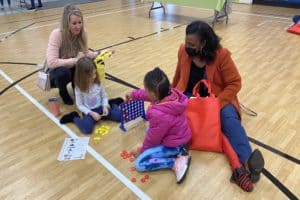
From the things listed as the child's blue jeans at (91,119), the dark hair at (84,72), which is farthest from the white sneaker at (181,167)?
the dark hair at (84,72)

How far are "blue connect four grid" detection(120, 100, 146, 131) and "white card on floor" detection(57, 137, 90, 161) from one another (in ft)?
1.08

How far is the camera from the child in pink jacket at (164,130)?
1.77 m

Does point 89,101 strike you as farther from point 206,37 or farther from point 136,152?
point 206,37

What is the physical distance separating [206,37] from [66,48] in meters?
1.33

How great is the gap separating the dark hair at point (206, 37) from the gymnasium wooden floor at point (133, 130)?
69 centimetres

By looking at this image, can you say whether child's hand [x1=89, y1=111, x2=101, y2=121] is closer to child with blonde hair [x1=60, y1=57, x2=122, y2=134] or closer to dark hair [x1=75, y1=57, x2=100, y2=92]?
child with blonde hair [x1=60, y1=57, x2=122, y2=134]

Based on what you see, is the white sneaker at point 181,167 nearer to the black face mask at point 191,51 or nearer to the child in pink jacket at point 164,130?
the child in pink jacket at point 164,130

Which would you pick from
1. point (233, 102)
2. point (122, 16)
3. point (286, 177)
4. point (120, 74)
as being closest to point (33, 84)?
point (120, 74)

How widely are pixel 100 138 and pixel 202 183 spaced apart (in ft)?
2.86

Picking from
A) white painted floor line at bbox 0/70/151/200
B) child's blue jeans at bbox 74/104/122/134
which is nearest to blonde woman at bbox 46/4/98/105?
white painted floor line at bbox 0/70/151/200

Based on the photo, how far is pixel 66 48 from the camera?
2.60 meters

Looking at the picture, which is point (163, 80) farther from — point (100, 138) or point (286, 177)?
point (286, 177)

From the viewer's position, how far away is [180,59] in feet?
7.14

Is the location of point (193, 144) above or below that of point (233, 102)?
below
